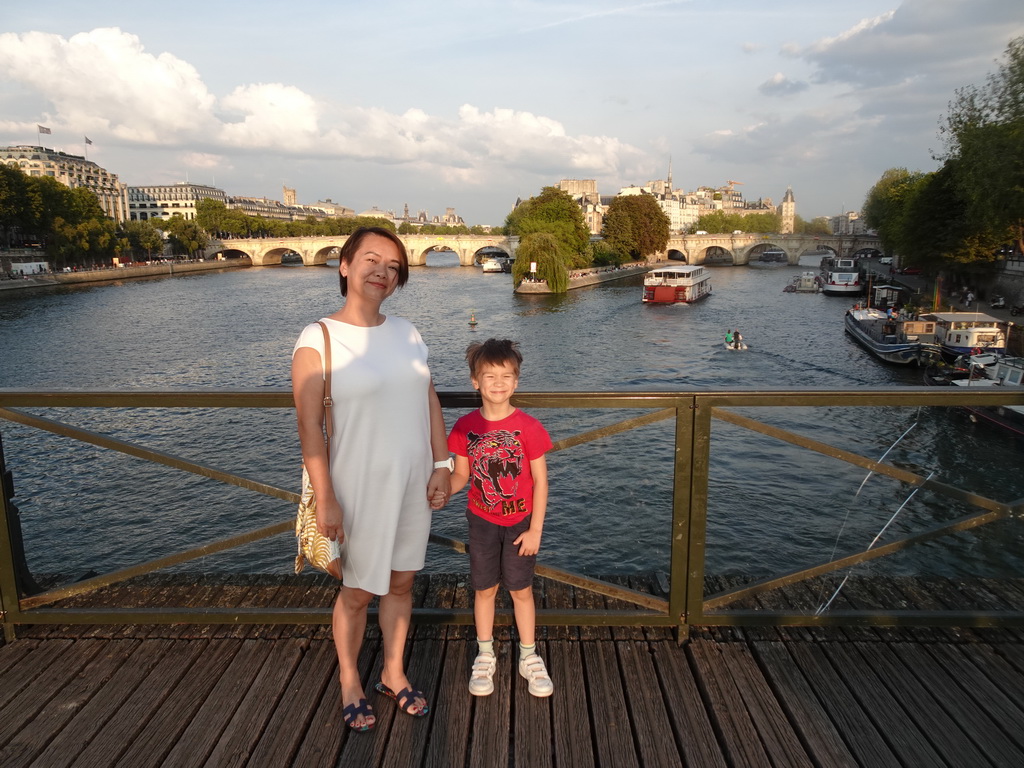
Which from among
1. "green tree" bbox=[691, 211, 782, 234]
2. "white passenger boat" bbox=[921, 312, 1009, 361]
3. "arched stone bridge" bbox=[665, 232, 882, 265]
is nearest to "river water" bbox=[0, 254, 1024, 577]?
"white passenger boat" bbox=[921, 312, 1009, 361]

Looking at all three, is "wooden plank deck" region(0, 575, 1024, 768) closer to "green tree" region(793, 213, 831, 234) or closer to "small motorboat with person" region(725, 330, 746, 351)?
"small motorboat with person" region(725, 330, 746, 351)

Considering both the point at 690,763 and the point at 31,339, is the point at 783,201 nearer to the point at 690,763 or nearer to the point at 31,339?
the point at 31,339

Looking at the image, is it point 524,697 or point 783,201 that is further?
point 783,201

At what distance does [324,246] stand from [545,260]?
144ft

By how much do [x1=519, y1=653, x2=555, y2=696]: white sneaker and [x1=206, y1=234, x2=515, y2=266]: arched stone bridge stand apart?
75947 mm

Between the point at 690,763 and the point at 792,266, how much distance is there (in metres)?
86.1

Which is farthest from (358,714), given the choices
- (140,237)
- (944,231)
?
(140,237)

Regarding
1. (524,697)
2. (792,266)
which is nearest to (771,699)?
(524,697)

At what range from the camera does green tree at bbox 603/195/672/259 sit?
68188mm

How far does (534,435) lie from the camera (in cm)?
242

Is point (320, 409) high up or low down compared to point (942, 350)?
up

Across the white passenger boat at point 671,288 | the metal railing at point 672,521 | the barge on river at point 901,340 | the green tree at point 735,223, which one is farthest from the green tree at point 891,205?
the green tree at point 735,223

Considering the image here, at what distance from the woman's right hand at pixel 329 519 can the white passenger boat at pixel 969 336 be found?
908 inches

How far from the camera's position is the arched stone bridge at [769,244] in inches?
3029
